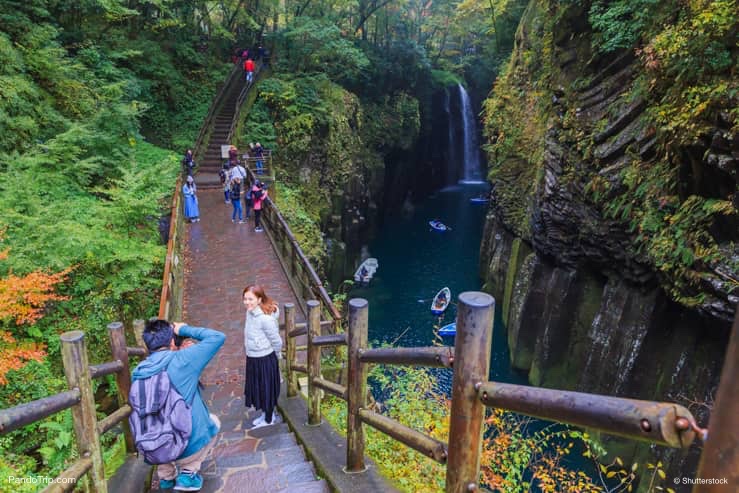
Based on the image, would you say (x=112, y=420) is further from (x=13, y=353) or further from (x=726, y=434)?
(x=726, y=434)

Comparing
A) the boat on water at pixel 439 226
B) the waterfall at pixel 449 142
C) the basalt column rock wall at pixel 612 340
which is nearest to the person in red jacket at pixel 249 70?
the boat on water at pixel 439 226

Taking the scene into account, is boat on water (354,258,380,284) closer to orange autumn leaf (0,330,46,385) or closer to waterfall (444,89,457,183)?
orange autumn leaf (0,330,46,385)

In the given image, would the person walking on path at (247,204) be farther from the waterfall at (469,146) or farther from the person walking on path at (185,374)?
the waterfall at (469,146)

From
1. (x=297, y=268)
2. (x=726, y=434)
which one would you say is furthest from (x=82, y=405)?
(x=297, y=268)

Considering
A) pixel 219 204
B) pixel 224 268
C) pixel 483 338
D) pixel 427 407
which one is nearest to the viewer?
pixel 483 338

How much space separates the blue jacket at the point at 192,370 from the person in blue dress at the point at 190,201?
36.4 ft

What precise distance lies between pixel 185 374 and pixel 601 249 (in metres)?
11.5

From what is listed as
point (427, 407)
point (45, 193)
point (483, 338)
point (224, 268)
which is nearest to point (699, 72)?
point (427, 407)

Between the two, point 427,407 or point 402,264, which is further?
point 402,264

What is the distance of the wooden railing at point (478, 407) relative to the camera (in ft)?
3.70

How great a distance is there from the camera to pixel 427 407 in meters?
7.20

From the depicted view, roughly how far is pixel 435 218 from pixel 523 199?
15495 mm

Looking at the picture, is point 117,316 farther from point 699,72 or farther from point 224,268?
point 699,72

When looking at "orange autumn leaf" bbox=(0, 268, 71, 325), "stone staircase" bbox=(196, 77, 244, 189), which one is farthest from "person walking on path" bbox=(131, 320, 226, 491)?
"stone staircase" bbox=(196, 77, 244, 189)
